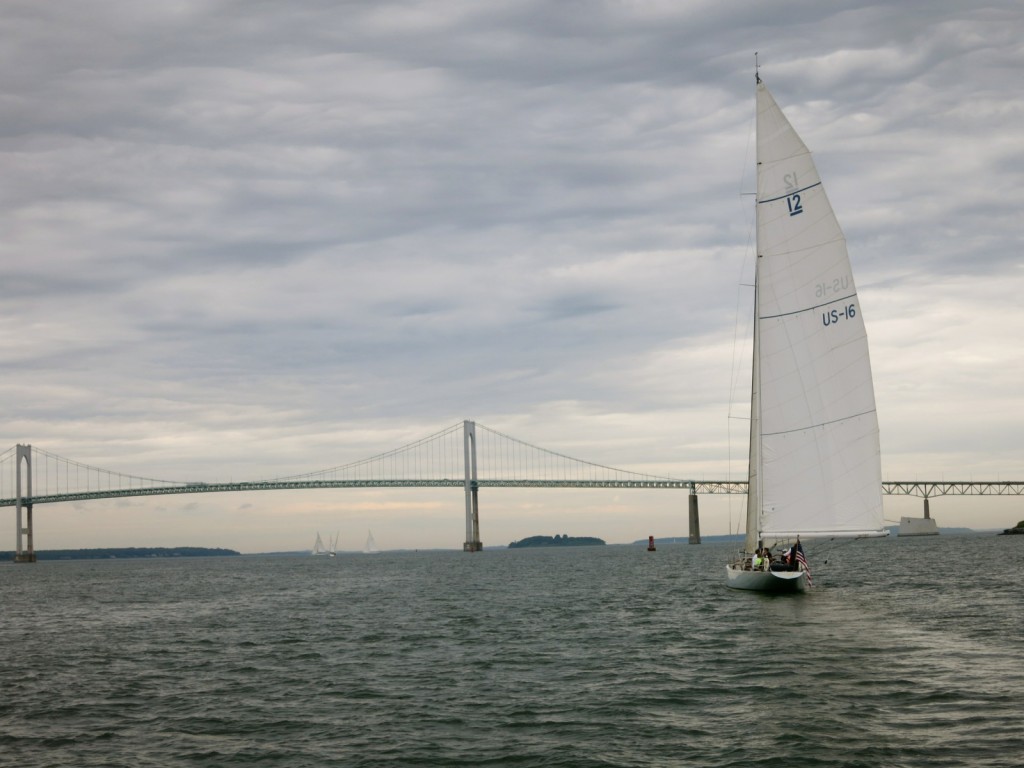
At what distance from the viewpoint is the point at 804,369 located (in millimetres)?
31578

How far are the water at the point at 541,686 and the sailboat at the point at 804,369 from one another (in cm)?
297

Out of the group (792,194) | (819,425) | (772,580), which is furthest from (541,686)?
(792,194)

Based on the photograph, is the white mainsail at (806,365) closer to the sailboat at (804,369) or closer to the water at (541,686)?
the sailboat at (804,369)

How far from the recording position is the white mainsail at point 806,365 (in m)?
30.4

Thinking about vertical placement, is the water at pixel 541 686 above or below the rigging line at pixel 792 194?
below

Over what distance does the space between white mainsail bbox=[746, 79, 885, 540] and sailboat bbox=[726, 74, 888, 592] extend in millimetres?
32

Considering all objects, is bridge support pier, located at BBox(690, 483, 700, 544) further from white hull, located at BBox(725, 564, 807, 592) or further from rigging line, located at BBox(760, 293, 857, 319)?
rigging line, located at BBox(760, 293, 857, 319)

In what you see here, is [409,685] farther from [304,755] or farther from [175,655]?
[175,655]

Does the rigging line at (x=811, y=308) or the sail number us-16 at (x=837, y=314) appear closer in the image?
the sail number us-16 at (x=837, y=314)

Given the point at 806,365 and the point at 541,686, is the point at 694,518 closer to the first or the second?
the point at 806,365

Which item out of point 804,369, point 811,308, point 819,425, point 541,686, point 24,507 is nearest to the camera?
point 541,686

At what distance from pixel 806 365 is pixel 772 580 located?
770 cm

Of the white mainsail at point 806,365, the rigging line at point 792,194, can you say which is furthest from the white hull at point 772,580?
the rigging line at point 792,194

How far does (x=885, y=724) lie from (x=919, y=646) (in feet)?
26.6
